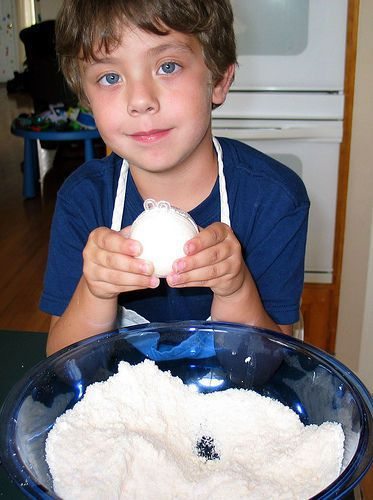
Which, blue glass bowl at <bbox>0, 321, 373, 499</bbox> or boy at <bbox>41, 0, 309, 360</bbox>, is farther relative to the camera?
boy at <bbox>41, 0, 309, 360</bbox>

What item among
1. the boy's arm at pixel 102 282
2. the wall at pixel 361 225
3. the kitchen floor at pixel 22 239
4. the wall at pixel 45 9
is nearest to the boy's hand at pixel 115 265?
the boy's arm at pixel 102 282

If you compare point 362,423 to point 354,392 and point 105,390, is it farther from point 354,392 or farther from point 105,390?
point 105,390

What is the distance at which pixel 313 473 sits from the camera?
511mm

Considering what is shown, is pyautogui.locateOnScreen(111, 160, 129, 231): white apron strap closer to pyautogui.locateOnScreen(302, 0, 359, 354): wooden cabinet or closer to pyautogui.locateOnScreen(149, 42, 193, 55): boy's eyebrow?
pyautogui.locateOnScreen(149, 42, 193, 55): boy's eyebrow

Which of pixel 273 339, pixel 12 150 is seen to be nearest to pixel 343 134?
pixel 273 339

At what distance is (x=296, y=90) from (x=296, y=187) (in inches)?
37.6

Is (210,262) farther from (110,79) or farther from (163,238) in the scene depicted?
(110,79)

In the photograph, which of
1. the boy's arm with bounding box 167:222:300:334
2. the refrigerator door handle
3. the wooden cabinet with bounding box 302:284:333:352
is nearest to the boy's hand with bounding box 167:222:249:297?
the boy's arm with bounding box 167:222:300:334

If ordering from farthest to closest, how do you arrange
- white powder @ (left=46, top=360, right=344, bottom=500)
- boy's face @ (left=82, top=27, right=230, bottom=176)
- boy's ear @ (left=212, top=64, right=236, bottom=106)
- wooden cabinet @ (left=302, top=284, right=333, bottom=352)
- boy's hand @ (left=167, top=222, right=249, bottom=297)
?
wooden cabinet @ (left=302, top=284, right=333, bottom=352), boy's ear @ (left=212, top=64, right=236, bottom=106), boy's face @ (left=82, top=27, right=230, bottom=176), boy's hand @ (left=167, top=222, right=249, bottom=297), white powder @ (left=46, top=360, right=344, bottom=500)

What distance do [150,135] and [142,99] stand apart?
2.3 inches

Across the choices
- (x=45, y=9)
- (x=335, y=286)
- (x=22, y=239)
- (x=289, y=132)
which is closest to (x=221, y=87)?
(x=289, y=132)

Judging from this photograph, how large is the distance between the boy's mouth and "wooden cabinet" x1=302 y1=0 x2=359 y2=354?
3.86 feet

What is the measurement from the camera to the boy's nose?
0.69m

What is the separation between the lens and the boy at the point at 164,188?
67cm
